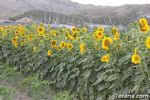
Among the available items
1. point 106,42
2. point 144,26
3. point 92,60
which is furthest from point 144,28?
point 92,60

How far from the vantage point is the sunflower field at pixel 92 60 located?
3625 mm

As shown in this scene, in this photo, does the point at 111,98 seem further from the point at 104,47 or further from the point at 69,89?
the point at 69,89

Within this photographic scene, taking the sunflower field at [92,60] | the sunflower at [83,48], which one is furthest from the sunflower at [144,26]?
the sunflower at [83,48]

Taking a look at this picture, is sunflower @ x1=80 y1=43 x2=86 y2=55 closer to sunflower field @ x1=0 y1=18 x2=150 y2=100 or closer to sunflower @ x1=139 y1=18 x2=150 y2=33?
sunflower field @ x1=0 y1=18 x2=150 y2=100

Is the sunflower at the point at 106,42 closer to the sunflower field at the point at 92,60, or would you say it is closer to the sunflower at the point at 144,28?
the sunflower field at the point at 92,60

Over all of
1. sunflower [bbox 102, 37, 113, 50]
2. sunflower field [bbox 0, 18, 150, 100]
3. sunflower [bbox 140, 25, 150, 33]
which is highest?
sunflower [bbox 140, 25, 150, 33]

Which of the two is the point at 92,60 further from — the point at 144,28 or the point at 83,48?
the point at 144,28

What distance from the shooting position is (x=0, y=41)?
7.27 metres

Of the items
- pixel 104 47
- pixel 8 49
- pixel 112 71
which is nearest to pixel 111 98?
pixel 112 71

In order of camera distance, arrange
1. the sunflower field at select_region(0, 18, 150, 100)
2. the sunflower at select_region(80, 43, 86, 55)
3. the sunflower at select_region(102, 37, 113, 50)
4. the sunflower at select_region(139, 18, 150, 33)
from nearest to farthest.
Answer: the sunflower at select_region(139, 18, 150, 33) → the sunflower field at select_region(0, 18, 150, 100) → the sunflower at select_region(102, 37, 113, 50) → the sunflower at select_region(80, 43, 86, 55)

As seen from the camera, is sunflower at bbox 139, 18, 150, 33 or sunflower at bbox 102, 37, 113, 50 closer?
sunflower at bbox 139, 18, 150, 33

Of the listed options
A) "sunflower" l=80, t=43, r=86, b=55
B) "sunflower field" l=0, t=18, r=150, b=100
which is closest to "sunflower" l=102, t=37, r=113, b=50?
"sunflower field" l=0, t=18, r=150, b=100

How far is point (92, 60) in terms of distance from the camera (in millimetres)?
4348

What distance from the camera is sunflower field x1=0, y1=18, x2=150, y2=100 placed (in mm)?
3625
